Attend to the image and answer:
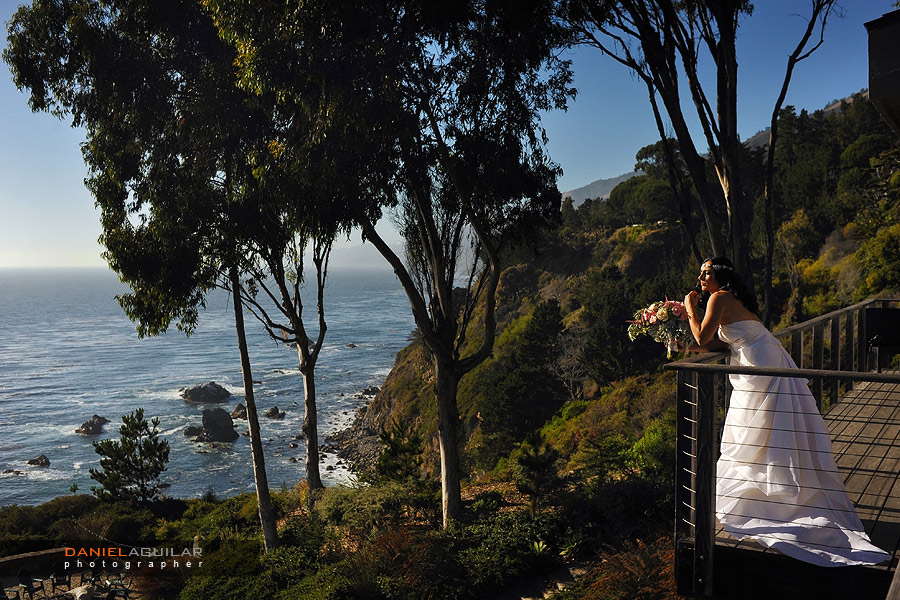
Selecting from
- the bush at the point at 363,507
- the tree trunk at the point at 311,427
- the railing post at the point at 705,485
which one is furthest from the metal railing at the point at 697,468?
the tree trunk at the point at 311,427

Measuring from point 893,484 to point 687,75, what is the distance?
5.84m

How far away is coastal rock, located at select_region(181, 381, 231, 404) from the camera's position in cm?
4900

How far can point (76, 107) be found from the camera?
36.0 feet

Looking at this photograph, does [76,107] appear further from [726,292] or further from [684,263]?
[684,263]

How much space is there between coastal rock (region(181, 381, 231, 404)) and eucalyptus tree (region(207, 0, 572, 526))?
141ft

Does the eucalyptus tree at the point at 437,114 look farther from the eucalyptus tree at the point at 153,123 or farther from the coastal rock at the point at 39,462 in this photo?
the coastal rock at the point at 39,462

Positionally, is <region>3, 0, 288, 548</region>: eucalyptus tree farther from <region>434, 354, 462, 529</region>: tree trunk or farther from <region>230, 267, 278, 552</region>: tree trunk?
<region>434, 354, 462, 529</region>: tree trunk

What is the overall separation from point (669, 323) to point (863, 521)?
1.92m

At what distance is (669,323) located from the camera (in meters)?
5.00

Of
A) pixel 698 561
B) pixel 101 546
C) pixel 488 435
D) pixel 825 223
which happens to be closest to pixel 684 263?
pixel 825 223

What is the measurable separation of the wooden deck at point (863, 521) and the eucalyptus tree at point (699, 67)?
8.69 ft

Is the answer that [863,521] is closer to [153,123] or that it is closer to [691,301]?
[691,301]

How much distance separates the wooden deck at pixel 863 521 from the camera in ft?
10.3

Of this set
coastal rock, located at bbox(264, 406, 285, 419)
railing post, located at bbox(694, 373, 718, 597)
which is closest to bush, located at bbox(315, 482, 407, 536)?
railing post, located at bbox(694, 373, 718, 597)
